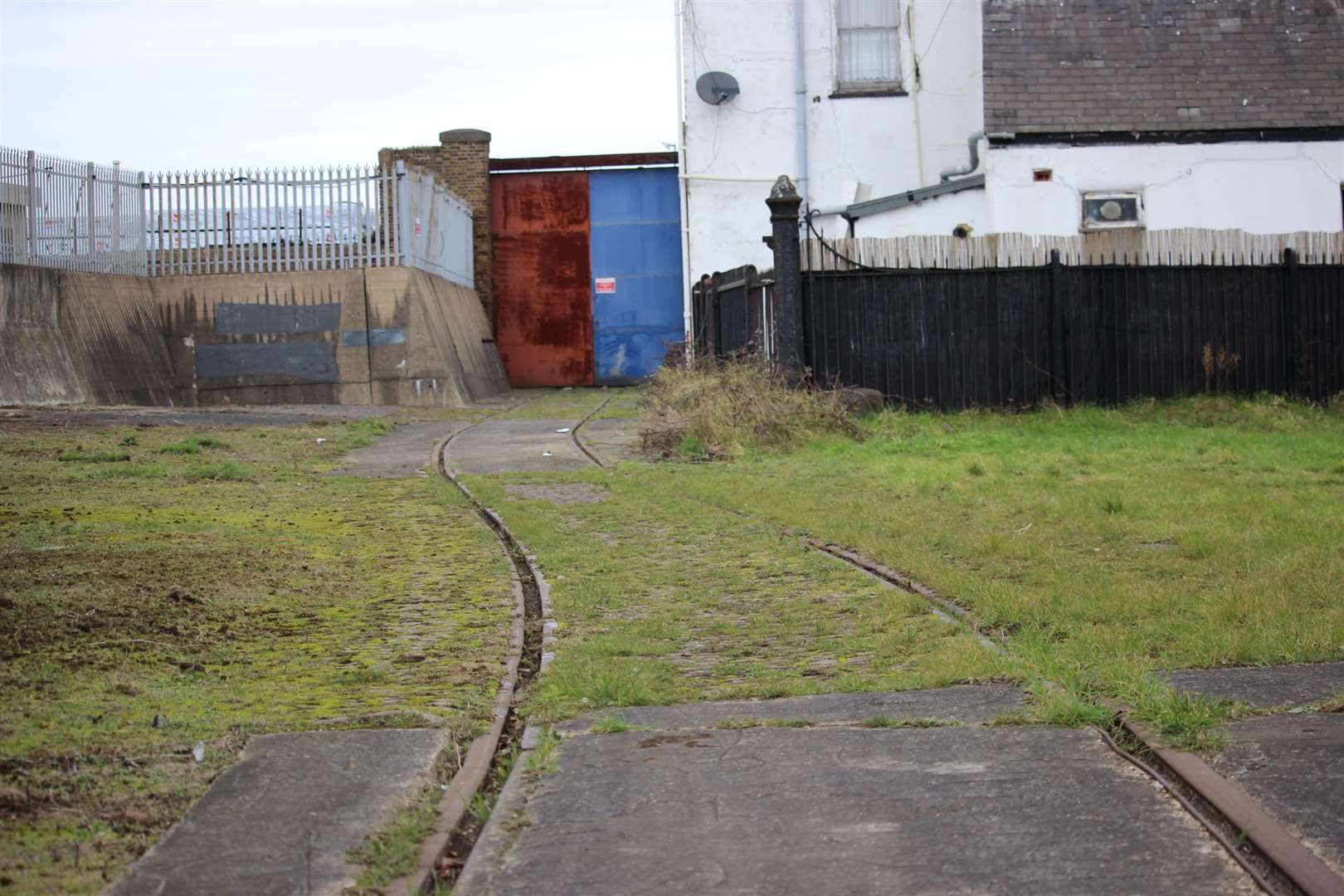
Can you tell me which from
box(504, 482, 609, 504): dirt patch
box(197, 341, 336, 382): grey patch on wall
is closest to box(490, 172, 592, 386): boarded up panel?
box(197, 341, 336, 382): grey patch on wall

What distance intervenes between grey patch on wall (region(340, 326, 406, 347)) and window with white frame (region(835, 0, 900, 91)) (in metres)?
9.57

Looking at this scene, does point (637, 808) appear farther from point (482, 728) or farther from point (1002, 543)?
point (1002, 543)

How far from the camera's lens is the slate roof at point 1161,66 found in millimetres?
20422

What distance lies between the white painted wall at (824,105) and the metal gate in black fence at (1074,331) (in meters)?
10.1

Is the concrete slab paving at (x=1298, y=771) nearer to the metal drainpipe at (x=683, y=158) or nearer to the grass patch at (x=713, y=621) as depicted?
the grass patch at (x=713, y=621)

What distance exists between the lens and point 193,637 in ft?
19.1

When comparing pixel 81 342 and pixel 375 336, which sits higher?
pixel 375 336

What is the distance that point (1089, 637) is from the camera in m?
5.45

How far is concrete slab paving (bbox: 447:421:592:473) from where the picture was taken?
516 inches

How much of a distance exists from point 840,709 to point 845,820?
3.55 ft

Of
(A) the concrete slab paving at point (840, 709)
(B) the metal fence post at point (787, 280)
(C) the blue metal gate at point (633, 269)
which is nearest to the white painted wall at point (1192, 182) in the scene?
(B) the metal fence post at point (787, 280)

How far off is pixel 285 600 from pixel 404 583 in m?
0.69

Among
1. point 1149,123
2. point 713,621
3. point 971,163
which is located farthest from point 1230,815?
point 971,163

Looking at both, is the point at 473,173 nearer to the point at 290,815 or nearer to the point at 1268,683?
the point at 1268,683
